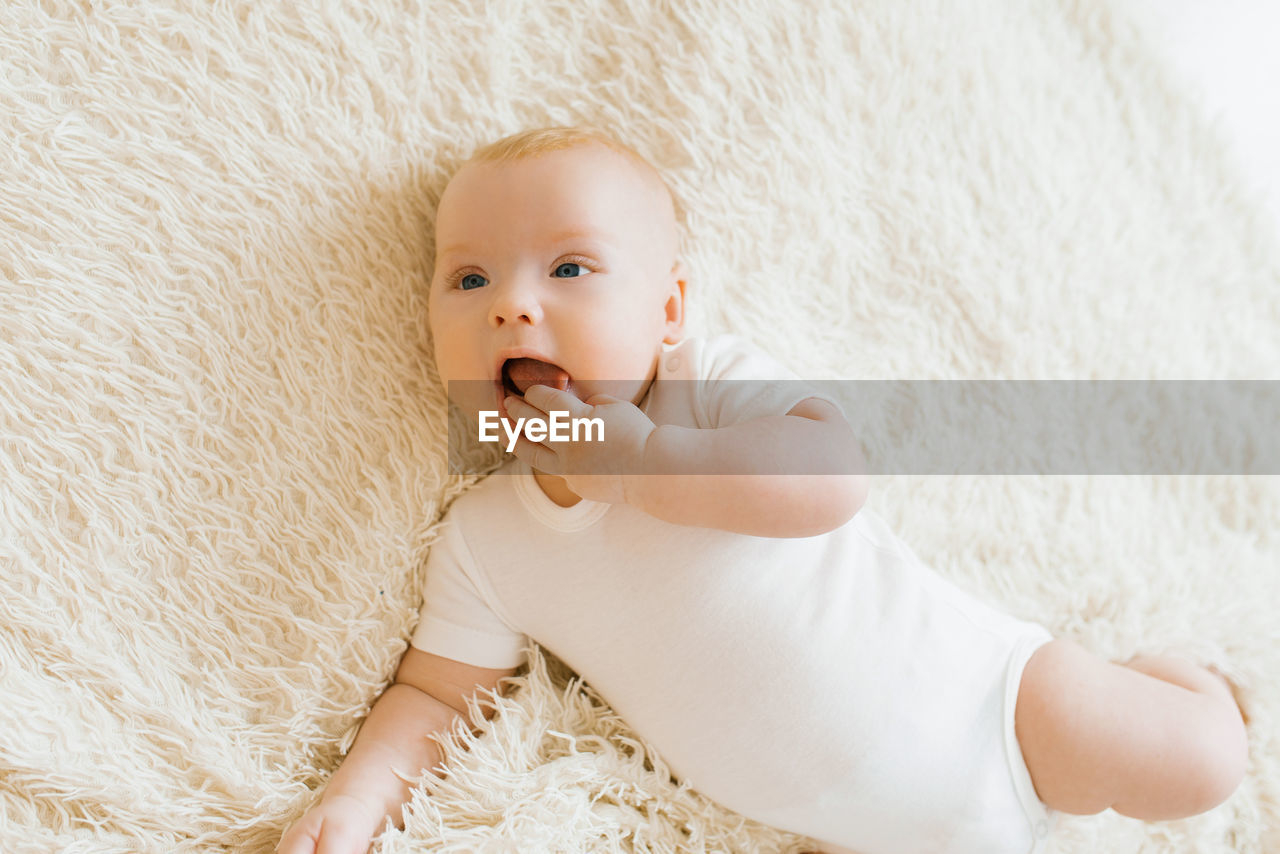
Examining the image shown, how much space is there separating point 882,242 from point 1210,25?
63cm

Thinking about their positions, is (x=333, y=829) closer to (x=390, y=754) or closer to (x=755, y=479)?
(x=390, y=754)

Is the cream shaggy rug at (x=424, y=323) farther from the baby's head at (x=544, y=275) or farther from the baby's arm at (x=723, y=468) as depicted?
the baby's arm at (x=723, y=468)

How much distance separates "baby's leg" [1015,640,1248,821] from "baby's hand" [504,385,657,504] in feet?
1.62

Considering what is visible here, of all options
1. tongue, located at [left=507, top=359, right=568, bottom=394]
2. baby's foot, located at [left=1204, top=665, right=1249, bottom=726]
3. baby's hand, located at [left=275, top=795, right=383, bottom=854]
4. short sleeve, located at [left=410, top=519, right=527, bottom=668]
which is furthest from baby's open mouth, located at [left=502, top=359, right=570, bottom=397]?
baby's foot, located at [left=1204, top=665, right=1249, bottom=726]

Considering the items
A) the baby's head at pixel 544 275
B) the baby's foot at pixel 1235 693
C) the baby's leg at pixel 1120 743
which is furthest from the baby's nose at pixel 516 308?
the baby's foot at pixel 1235 693

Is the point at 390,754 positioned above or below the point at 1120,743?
below

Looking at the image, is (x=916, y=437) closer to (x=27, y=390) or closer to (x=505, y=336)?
(x=505, y=336)

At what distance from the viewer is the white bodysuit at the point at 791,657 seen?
37.5 inches

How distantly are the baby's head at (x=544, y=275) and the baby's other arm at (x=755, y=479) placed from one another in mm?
121

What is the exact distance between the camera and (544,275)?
0.95 m

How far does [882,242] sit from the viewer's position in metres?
1.18

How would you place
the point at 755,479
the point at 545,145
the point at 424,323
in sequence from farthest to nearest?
1. the point at 424,323
2. the point at 545,145
3. the point at 755,479

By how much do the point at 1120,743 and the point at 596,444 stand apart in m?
0.62

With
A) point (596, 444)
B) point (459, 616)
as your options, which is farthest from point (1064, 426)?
point (459, 616)
